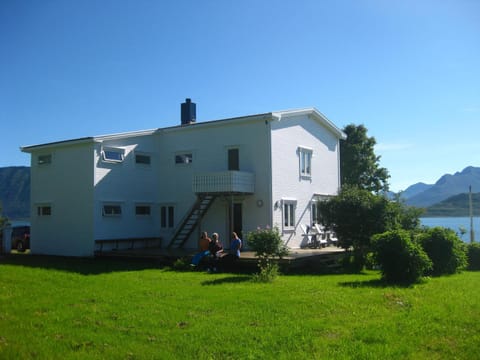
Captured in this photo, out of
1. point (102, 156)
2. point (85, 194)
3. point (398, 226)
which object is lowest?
point (398, 226)

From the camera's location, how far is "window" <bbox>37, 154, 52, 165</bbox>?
89.0 ft

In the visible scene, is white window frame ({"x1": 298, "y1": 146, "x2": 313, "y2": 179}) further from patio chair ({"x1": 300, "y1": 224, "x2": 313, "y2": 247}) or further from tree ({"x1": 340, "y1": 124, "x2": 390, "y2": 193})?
tree ({"x1": 340, "y1": 124, "x2": 390, "y2": 193})

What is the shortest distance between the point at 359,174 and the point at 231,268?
28507 millimetres

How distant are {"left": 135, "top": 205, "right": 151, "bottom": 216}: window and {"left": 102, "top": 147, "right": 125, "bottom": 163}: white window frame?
2.75 metres

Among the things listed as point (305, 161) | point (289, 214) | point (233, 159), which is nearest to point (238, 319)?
point (289, 214)

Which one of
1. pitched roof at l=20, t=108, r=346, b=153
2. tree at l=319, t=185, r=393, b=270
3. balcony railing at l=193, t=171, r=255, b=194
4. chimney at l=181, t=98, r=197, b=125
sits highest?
A: chimney at l=181, t=98, r=197, b=125

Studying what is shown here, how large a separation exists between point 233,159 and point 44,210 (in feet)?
35.6

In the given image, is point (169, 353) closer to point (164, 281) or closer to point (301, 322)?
point (301, 322)

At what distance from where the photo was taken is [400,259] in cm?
1505

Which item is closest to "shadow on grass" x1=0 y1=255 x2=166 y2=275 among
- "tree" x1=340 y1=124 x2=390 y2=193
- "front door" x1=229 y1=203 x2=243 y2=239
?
"front door" x1=229 y1=203 x2=243 y2=239

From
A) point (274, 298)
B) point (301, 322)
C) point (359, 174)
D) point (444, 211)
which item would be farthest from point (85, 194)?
point (444, 211)

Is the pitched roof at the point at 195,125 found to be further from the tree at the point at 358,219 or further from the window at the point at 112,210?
the tree at the point at 358,219

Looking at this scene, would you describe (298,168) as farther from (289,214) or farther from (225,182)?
(225,182)

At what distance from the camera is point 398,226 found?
69.6ft
